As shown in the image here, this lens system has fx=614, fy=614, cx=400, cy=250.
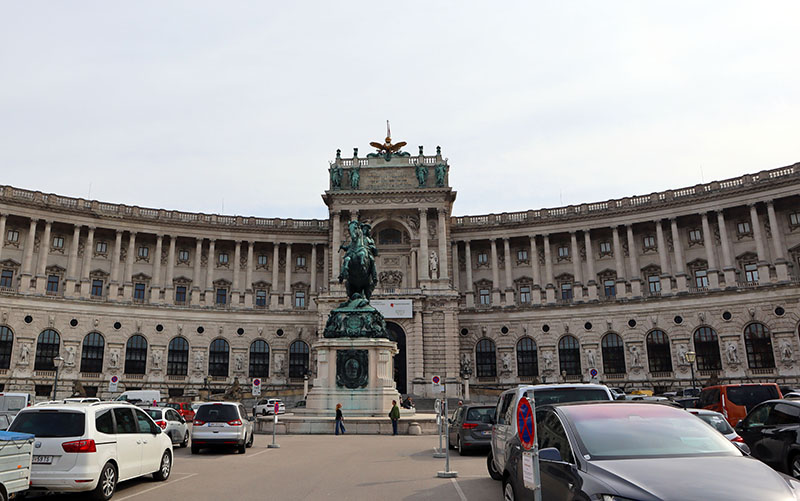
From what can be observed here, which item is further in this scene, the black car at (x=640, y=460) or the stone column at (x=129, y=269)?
the stone column at (x=129, y=269)

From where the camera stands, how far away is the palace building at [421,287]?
56.0 metres

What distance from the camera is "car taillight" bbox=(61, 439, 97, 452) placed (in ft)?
37.5

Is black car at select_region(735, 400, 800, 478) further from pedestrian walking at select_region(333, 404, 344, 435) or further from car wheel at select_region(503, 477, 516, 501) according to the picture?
pedestrian walking at select_region(333, 404, 344, 435)

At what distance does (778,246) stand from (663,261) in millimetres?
9698

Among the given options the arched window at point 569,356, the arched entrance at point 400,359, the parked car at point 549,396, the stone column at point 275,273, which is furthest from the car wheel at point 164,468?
the stone column at point 275,273

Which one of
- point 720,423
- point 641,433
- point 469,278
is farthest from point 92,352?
point 641,433

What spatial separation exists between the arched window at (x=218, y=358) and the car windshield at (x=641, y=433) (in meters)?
59.1

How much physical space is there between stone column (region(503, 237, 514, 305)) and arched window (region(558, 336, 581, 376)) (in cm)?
688

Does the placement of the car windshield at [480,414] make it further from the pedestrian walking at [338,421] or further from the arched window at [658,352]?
the arched window at [658,352]

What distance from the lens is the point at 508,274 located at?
66188 mm

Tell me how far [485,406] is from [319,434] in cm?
1044

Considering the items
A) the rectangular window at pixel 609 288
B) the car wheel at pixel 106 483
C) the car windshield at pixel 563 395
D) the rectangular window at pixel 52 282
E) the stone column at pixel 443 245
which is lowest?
the car wheel at pixel 106 483

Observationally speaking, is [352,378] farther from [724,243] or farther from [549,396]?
[724,243]

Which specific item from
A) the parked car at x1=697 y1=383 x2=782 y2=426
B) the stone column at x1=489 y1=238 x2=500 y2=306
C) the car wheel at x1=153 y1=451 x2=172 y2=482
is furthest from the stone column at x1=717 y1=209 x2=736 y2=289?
the car wheel at x1=153 y1=451 x2=172 y2=482
